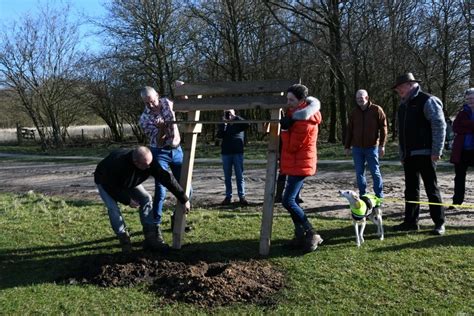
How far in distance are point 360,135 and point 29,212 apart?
591 centimetres

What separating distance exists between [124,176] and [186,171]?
81 cm

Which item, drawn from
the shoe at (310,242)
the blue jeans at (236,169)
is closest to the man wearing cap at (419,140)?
the shoe at (310,242)

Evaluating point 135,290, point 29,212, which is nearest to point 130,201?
point 135,290

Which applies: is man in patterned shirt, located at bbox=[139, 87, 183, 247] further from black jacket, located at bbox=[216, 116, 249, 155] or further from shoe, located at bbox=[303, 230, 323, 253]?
black jacket, located at bbox=[216, 116, 249, 155]

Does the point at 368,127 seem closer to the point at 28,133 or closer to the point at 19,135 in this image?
the point at 19,135

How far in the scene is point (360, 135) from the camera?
770 centimetres

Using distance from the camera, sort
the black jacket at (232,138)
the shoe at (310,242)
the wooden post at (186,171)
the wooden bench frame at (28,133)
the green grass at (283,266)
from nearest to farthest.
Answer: the green grass at (283,266) → the shoe at (310,242) → the wooden post at (186,171) → the black jacket at (232,138) → the wooden bench frame at (28,133)

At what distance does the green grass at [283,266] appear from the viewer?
4.27 metres

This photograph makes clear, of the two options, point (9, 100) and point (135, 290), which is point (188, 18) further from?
point (135, 290)

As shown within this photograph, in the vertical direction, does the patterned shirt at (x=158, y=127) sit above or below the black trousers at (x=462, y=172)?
above

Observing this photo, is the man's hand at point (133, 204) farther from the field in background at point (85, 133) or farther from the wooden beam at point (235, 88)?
the field in background at point (85, 133)

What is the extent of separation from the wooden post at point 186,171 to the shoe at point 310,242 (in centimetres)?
153

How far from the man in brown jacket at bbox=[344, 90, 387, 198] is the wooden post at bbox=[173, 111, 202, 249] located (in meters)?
2.92

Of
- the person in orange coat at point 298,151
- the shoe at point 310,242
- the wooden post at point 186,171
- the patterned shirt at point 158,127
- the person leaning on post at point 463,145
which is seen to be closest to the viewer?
the person in orange coat at point 298,151
